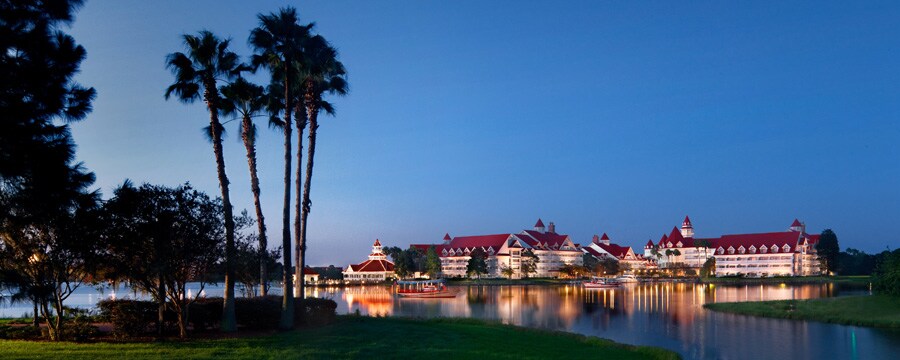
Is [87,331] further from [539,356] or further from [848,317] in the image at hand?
[848,317]

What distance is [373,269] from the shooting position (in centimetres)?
14712

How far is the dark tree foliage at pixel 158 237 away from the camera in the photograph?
20.5m

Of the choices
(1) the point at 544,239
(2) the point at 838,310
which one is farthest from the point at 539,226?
(2) the point at 838,310

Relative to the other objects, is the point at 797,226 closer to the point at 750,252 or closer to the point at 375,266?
the point at 750,252

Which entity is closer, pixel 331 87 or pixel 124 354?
pixel 124 354

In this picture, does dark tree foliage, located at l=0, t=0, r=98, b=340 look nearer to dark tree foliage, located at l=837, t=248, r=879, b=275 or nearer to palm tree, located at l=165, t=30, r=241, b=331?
palm tree, located at l=165, t=30, r=241, b=331

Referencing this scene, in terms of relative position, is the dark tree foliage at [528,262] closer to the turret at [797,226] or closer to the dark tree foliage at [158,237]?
the turret at [797,226]

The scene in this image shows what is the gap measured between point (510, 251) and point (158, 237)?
415ft

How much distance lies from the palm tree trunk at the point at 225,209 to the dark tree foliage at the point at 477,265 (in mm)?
111781

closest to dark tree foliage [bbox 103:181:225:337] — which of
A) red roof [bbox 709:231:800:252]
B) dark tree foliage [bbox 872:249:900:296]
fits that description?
dark tree foliage [bbox 872:249:900:296]

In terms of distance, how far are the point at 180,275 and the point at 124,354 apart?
4.36 m

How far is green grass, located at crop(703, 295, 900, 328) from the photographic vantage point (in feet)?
129

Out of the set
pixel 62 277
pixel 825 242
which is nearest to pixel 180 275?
pixel 62 277

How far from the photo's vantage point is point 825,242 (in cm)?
14938
